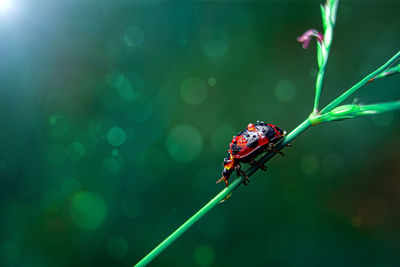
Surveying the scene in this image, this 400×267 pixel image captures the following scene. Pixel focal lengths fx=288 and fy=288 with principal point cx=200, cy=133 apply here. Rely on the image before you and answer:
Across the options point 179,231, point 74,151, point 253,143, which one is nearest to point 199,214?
point 179,231

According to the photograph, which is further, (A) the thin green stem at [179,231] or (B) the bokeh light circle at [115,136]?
(B) the bokeh light circle at [115,136]

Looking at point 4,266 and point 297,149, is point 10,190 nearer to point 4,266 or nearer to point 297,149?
point 4,266

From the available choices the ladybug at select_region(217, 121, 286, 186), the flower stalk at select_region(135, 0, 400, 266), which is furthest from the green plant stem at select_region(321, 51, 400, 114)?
the ladybug at select_region(217, 121, 286, 186)

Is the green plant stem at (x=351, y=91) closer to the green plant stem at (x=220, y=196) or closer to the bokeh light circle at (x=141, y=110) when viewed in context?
the green plant stem at (x=220, y=196)

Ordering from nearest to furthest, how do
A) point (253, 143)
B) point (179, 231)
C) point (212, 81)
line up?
1. point (179, 231)
2. point (253, 143)
3. point (212, 81)

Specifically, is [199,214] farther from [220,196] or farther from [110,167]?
[110,167]

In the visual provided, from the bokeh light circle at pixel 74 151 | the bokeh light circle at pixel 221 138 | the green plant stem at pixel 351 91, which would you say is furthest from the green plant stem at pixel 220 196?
Answer: the bokeh light circle at pixel 74 151
